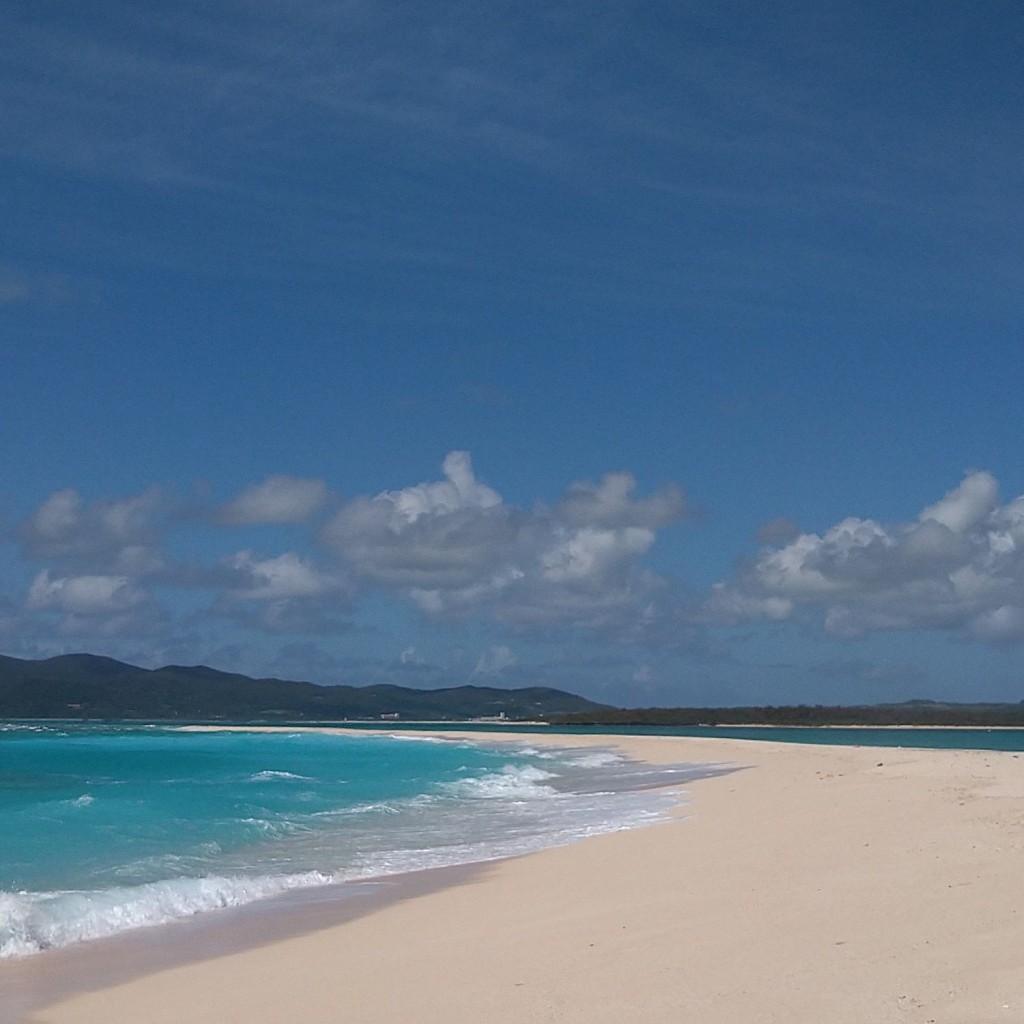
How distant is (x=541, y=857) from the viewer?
50.6 ft

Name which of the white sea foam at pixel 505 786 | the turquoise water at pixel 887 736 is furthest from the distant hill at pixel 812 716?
the white sea foam at pixel 505 786

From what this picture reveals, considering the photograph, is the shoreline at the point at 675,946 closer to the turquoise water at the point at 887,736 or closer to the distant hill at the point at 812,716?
the turquoise water at the point at 887,736

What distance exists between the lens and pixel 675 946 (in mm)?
8234

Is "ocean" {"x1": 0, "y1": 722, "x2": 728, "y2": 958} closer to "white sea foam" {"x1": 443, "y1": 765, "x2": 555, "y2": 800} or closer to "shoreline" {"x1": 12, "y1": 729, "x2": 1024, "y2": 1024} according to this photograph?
"white sea foam" {"x1": 443, "y1": 765, "x2": 555, "y2": 800}

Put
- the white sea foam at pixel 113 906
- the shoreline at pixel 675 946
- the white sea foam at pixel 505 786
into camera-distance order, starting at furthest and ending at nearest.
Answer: the white sea foam at pixel 505 786 → the white sea foam at pixel 113 906 → the shoreline at pixel 675 946

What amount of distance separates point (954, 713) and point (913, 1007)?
552 ft

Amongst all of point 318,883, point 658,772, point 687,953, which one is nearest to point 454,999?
point 687,953

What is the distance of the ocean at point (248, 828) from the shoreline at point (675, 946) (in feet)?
6.51

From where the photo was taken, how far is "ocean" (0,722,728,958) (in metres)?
12.8

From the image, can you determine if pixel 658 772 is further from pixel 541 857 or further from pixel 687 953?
pixel 687 953

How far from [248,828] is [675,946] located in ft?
47.4

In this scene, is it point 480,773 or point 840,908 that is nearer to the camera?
point 840,908

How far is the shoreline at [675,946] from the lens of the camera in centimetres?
674

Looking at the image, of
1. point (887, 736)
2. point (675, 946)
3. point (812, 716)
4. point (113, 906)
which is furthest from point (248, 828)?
point (812, 716)
